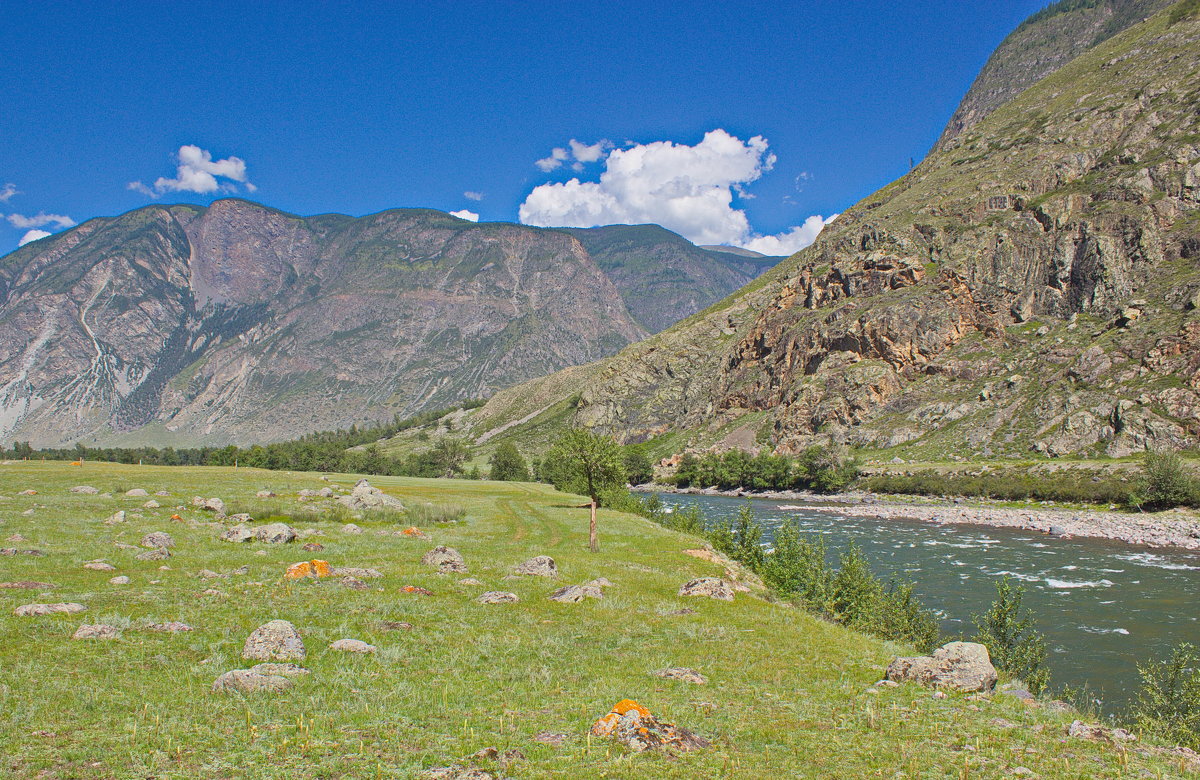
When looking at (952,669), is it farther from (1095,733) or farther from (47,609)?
(47,609)

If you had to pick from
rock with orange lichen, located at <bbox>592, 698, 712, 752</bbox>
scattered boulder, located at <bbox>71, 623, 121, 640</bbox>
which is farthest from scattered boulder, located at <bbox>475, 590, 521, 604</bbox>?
rock with orange lichen, located at <bbox>592, 698, 712, 752</bbox>

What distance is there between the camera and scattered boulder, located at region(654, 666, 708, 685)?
44.5ft

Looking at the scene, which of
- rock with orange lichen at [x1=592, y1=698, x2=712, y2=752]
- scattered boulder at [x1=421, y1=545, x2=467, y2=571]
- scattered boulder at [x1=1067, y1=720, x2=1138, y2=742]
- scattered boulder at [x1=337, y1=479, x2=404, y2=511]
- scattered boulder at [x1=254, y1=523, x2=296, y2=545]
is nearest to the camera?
rock with orange lichen at [x1=592, y1=698, x2=712, y2=752]

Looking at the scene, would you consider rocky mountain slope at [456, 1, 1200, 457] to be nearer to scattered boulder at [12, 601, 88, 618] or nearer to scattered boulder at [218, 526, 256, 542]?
scattered boulder at [218, 526, 256, 542]

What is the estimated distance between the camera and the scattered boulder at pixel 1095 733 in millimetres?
11203

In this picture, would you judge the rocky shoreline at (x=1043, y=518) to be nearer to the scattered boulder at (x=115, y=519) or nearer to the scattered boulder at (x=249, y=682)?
the scattered boulder at (x=249, y=682)

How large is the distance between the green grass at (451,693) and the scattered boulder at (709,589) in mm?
1226

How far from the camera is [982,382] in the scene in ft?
446

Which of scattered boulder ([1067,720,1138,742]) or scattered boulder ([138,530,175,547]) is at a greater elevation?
scattered boulder ([138,530,175,547])

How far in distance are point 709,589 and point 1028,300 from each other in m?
159

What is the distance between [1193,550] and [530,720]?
6714 centimetres

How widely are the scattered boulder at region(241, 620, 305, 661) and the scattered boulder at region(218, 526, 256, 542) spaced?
668 inches

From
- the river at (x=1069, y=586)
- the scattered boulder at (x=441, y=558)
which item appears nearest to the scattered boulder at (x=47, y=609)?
the scattered boulder at (x=441, y=558)

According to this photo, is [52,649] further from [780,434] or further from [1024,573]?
[780,434]
